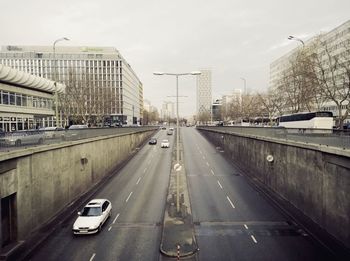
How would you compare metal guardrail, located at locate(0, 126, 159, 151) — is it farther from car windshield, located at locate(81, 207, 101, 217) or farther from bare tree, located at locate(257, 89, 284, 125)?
bare tree, located at locate(257, 89, 284, 125)

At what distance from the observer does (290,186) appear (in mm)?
23375

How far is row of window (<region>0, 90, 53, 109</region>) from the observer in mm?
47156

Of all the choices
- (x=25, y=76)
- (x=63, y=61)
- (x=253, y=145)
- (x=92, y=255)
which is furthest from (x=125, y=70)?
(x=92, y=255)

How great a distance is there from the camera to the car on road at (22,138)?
52.7 ft

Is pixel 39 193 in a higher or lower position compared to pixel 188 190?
higher

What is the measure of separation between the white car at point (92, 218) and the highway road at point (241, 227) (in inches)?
248

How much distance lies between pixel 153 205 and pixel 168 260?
33.6ft

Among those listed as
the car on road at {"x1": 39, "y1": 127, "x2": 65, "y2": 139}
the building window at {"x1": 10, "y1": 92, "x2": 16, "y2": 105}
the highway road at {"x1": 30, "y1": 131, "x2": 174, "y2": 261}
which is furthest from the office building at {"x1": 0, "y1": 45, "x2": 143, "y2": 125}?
the car on road at {"x1": 39, "y1": 127, "x2": 65, "y2": 139}

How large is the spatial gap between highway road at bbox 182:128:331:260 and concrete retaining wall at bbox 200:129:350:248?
1566mm

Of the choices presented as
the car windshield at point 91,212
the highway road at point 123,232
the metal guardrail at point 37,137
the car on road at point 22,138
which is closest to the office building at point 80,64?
the metal guardrail at point 37,137

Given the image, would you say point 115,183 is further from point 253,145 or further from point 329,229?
point 329,229

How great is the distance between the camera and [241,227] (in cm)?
1930

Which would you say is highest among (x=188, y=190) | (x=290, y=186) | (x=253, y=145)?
(x=253, y=145)

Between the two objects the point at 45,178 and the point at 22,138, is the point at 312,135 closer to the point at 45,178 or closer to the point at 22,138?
the point at 45,178
